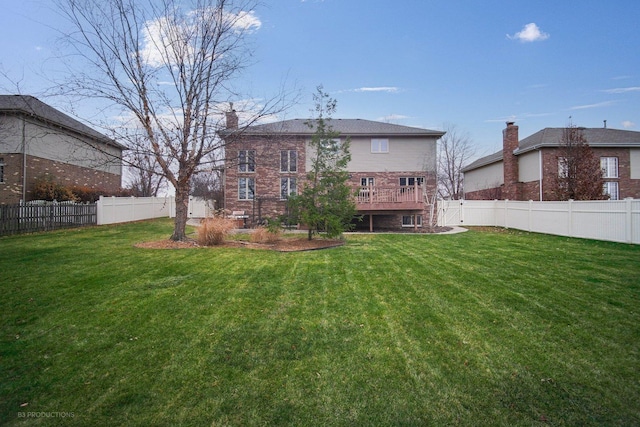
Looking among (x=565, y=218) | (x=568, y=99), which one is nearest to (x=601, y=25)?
(x=565, y=218)

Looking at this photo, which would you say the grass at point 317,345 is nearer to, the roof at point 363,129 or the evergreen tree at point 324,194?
the evergreen tree at point 324,194

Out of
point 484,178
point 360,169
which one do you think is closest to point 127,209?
point 360,169

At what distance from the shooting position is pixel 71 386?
9.66 feet

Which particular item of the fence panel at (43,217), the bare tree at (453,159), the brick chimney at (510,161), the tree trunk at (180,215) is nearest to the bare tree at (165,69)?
the tree trunk at (180,215)

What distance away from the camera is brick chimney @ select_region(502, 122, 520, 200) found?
22422 millimetres

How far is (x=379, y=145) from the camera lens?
21.0 metres

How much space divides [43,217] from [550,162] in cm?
2648

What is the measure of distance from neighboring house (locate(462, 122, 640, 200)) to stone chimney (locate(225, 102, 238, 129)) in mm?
17931

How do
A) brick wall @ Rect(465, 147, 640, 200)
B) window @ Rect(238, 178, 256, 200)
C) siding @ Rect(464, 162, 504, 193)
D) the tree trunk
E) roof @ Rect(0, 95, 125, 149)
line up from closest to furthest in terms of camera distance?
the tree trunk < roof @ Rect(0, 95, 125, 149) < brick wall @ Rect(465, 147, 640, 200) < window @ Rect(238, 178, 256, 200) < siding @ Rect(464, 162, 504, 193)

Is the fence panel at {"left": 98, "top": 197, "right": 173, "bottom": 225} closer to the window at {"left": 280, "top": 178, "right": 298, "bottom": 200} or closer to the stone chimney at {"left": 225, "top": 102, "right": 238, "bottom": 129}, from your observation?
the stone chimney at {"left": 225, "top": 102, "right": 238, "bottom": 129}

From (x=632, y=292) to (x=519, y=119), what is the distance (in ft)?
67.7

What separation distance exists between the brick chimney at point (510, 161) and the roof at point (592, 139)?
48cm

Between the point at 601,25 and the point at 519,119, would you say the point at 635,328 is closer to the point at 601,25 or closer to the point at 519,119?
the point at 601,25

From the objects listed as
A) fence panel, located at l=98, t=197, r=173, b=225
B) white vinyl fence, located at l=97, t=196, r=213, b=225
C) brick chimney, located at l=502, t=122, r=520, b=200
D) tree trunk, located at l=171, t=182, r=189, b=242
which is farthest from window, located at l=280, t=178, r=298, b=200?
brick chimney, located at l=502, t=122, r=520, b=200
